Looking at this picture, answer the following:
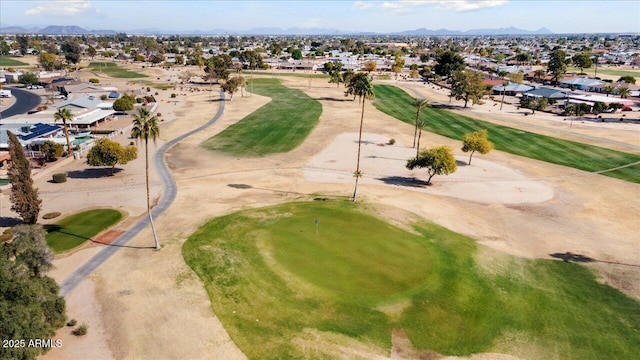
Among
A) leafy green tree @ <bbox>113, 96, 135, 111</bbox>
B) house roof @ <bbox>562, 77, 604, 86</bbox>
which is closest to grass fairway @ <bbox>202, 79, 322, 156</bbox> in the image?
leafy green tree @ <bbox>113, 96, 135, 111</bbox>

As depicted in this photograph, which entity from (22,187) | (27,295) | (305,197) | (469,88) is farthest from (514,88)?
(27,295)

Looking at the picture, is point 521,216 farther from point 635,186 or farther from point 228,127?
point 228,127

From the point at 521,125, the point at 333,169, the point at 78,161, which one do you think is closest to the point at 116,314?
→ the point at 333,169

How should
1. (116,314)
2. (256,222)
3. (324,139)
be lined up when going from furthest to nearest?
1. (324,139)
2. (256,222)
3. (116,314)

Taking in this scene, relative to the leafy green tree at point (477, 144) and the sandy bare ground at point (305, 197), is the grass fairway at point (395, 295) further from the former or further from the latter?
the leafy green tree at point (477, 144)

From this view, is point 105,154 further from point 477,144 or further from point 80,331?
point 477,144

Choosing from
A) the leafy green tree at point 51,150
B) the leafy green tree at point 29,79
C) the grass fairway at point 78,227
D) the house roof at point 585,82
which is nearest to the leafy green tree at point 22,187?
the grass fairway at point 78,227
